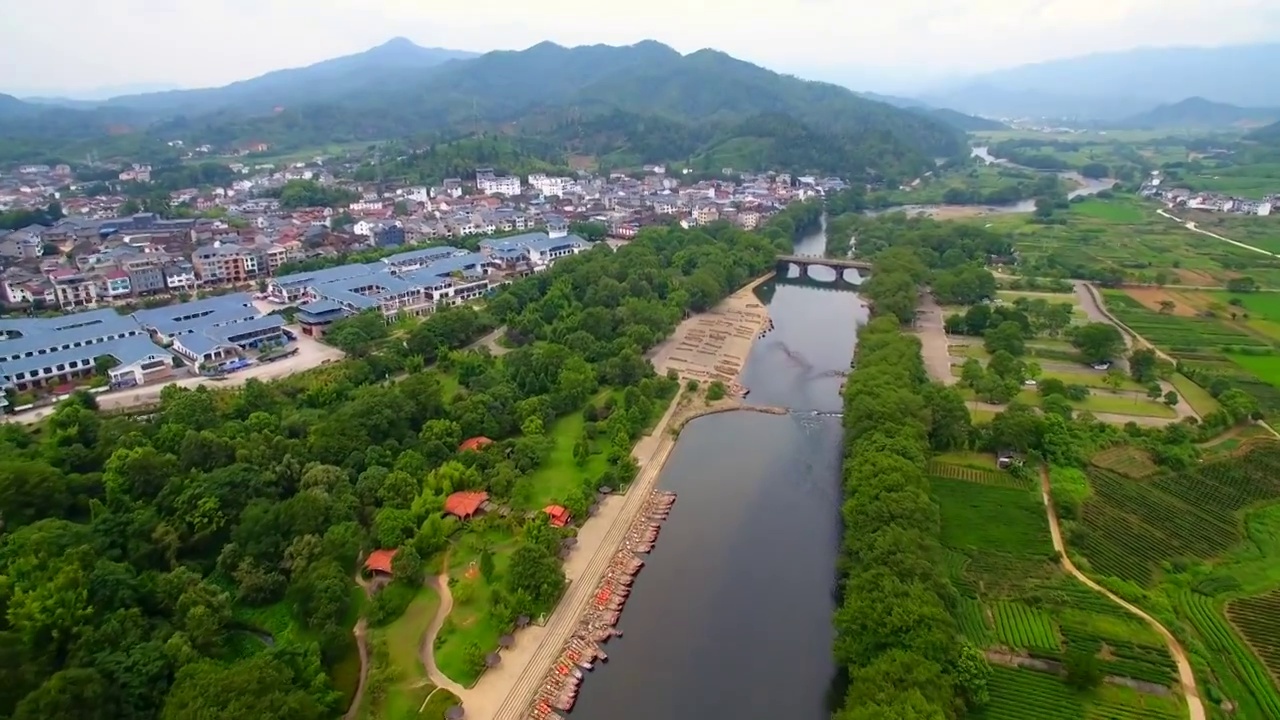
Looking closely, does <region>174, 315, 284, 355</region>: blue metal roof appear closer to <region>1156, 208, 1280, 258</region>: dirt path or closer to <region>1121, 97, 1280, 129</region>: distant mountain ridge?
<region>1156, 208, 1280, 258</region>: dirt path

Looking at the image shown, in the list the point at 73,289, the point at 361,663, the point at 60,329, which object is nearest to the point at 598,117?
the point at 73,289

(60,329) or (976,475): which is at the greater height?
(60,329)

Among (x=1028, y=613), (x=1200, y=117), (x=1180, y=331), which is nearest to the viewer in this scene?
(x=1028, y=613)

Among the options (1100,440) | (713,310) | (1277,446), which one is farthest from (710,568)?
(713,310)

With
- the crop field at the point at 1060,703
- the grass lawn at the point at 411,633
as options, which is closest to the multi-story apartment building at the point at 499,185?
the grass lawn at the point at 411,633

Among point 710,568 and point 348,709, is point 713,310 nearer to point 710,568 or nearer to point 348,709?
point 710,568

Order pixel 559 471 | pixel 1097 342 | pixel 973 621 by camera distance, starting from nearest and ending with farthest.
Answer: pixel 973 621 → pixel 559 471 → pixel 1097 342

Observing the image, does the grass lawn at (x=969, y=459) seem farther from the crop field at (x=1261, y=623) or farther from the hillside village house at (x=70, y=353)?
the hillside village house at (x=70, y=353)

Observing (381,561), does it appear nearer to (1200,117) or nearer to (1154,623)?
(1154,623)
